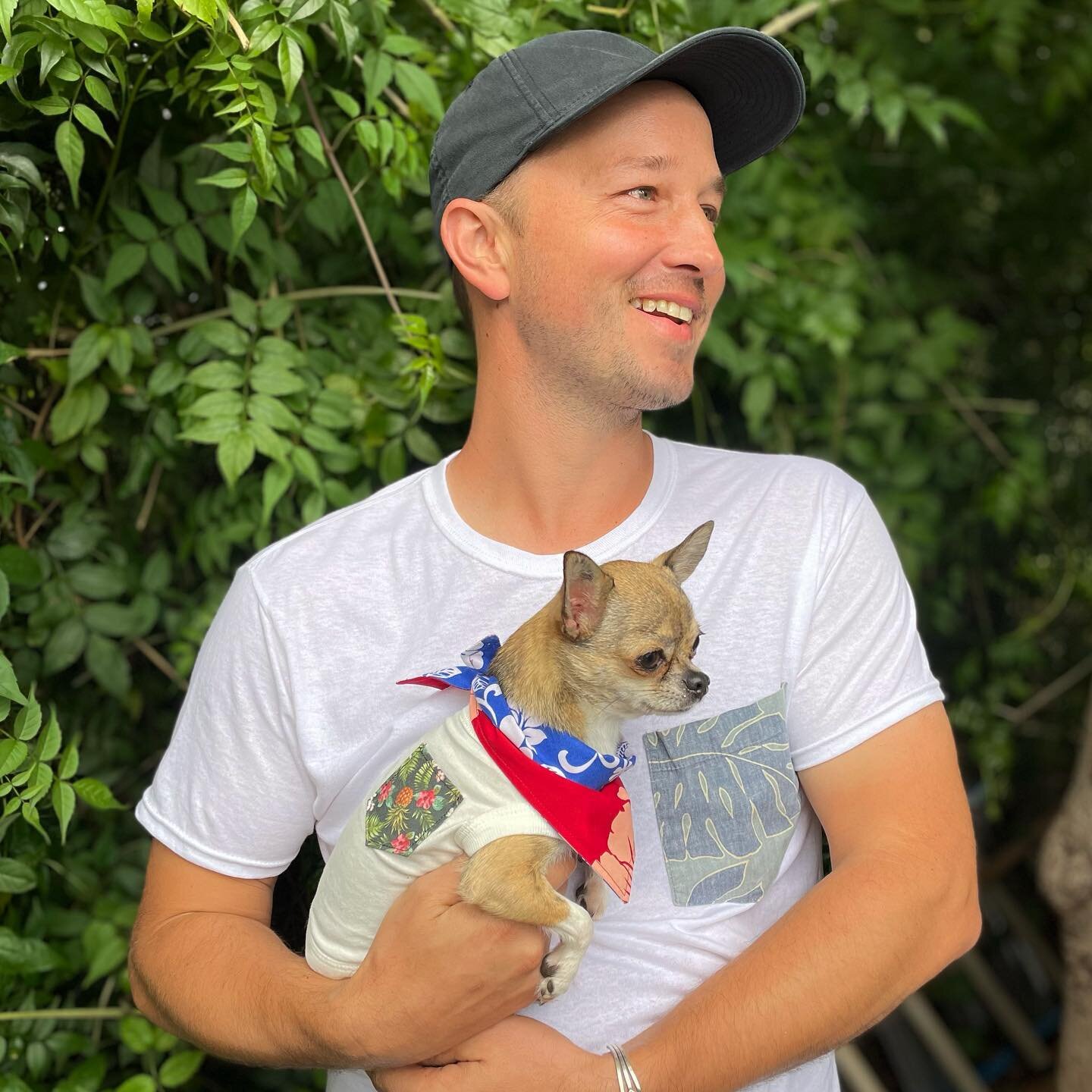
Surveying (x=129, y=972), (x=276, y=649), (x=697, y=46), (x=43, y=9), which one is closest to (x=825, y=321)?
(x=697, y=46)

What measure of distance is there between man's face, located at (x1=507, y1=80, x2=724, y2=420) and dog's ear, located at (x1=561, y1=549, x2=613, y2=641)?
0.37 meters

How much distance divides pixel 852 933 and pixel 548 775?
1.57 ft

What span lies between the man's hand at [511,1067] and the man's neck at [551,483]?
711 mm

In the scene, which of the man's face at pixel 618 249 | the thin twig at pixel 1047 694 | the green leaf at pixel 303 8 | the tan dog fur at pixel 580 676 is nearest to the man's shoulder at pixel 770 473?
the man's face at pixel 618 249

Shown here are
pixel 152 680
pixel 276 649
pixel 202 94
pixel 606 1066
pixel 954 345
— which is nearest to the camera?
pixel 606 1066

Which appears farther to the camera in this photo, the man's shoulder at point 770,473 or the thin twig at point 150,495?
the thin twig at point 150,495

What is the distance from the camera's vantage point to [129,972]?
72.5 inches

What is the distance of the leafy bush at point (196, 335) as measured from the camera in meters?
1.82

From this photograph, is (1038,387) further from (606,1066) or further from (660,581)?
(606,1066)

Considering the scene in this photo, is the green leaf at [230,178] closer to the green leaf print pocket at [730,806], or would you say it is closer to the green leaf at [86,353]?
the green leaf at [86,353]

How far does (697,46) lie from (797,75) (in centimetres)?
23

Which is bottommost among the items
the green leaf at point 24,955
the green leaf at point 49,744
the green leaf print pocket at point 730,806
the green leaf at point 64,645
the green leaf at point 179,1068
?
the green leaf at point 179,1068

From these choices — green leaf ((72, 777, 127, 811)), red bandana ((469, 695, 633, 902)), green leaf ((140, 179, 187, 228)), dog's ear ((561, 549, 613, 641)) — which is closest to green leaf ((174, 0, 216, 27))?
green leaf ((140, 179, 187, 228))

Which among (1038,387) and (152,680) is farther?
(1038,387)
